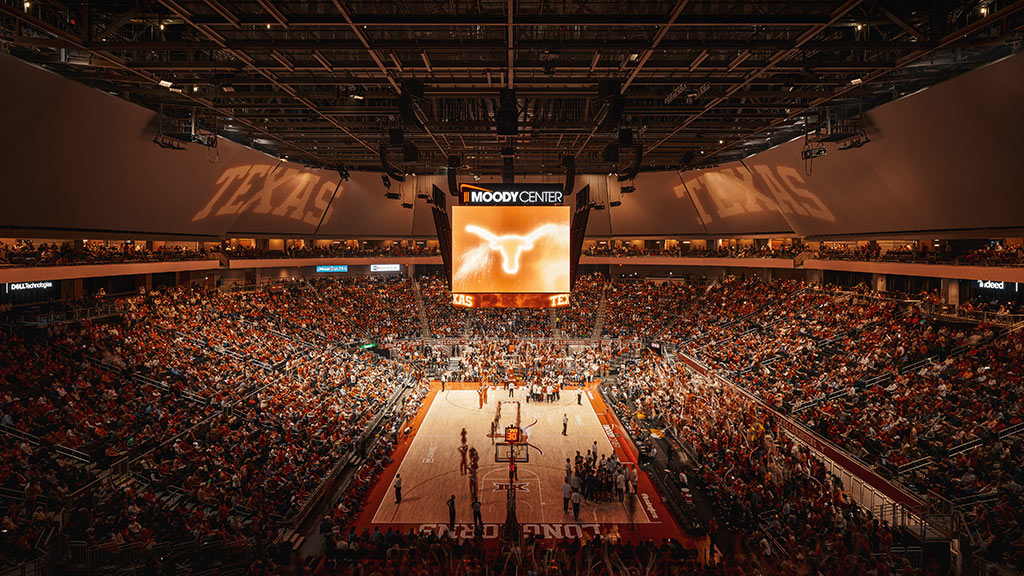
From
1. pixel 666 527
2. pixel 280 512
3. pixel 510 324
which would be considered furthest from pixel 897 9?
pixel 510 324

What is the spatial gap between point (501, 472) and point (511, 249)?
26.4 feet

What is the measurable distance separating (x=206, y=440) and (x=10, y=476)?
4764mm

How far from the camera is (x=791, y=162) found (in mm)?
23641

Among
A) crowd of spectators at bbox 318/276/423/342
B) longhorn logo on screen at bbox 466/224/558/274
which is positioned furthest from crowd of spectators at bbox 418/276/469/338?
longhorn logo on screen at bbox 466/224/558/274

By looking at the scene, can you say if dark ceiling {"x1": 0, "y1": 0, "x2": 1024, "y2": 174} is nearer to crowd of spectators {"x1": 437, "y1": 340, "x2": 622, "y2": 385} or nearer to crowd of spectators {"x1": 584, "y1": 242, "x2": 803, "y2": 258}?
crowd of spectators {"x1": 584, "y1": 242, "x2": 803, "y2": 258}

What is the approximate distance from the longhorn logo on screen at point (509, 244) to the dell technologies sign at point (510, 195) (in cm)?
73

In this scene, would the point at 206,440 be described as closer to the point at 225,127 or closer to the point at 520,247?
the point at 520,247

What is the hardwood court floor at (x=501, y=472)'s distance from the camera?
45.7 ft

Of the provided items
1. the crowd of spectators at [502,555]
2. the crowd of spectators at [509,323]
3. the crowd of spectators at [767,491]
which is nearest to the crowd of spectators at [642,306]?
the crowd of spectators at [509,323]

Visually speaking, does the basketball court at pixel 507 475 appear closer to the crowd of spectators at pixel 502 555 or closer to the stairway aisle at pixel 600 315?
the crowd of spectators at pixel 502 555

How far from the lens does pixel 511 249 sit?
13430 millimetres

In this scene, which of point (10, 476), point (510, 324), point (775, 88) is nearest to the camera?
point (10, 476)

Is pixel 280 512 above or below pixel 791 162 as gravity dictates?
below

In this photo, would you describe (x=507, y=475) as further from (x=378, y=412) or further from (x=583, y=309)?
(x=583, y=309)
